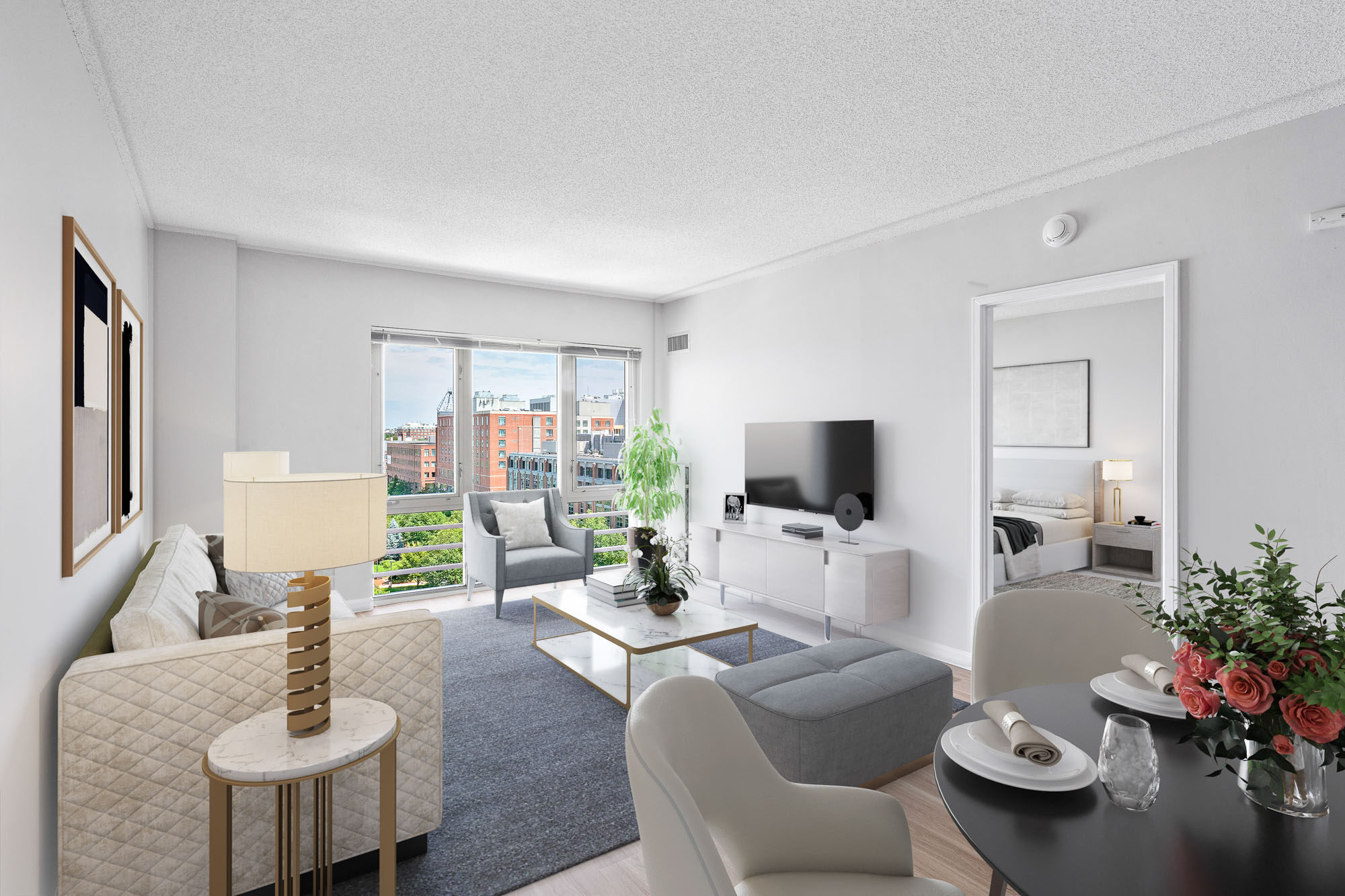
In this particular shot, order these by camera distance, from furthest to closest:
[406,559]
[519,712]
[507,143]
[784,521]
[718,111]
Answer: [406,559]
[784,521]
[519,712]
[507,143]
[718,111]

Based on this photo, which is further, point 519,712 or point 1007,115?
point 519,712

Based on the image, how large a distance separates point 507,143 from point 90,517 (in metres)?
2.10

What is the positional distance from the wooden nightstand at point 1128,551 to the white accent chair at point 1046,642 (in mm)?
4578

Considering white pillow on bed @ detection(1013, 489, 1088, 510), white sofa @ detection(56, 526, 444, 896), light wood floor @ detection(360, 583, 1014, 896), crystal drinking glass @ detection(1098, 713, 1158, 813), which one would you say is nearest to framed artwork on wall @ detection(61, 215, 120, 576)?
white sofa @ detection(56, 526, 444, 896)

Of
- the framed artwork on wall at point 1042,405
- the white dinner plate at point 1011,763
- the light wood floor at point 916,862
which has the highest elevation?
the framed artwork on wall at point 1042,405

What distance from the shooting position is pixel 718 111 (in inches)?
105

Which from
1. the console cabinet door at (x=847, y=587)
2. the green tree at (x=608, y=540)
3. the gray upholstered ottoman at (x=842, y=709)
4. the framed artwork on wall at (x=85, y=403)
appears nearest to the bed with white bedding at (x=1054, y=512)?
the console cabinet door at (x=847, y=587)

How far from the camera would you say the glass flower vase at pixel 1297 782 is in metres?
1.03

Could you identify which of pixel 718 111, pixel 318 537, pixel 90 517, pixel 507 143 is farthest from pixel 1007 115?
pixel 90 517

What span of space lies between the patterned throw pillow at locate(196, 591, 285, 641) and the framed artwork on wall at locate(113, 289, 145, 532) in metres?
0.88

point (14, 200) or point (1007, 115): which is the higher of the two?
point (1007, 115)

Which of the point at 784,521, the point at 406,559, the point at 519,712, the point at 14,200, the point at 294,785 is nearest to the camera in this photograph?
the point at 14,200

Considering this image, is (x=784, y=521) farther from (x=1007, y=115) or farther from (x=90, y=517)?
(x=90, y=517)

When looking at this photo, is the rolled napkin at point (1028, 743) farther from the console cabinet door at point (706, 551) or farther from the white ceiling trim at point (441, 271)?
the white ceiling trim at point (441, 271)
